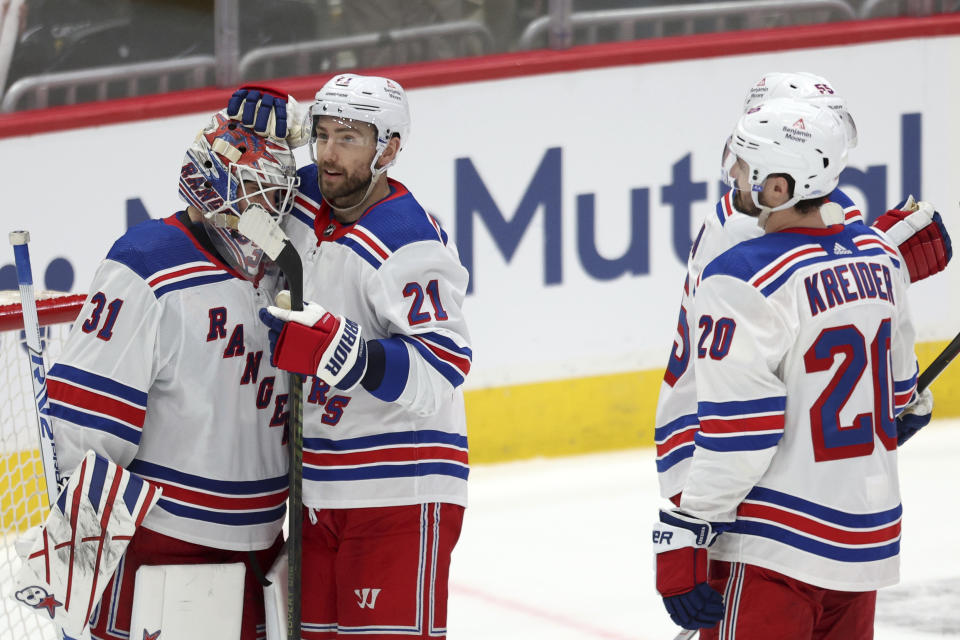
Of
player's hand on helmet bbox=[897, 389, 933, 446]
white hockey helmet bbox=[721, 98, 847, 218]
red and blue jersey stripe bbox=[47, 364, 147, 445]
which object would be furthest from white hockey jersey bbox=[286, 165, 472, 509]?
player's hand on helmet bbox=[897, 389, 933, 446]

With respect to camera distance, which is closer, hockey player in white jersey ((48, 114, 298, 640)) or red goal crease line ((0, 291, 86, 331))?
hockey player in white jersey ((48, 114, 298, 640))

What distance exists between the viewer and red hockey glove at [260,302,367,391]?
2404mm

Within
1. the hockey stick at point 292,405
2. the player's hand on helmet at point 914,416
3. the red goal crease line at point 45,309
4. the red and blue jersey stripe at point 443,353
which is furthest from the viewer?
the player's hand on helmet at point 914,416

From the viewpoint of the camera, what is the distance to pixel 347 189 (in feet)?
8.68

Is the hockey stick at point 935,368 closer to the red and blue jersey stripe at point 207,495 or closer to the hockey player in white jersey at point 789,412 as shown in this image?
the hockey player in white jersey at point 789,412

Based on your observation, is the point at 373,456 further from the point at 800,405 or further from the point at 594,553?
the point at 594,553

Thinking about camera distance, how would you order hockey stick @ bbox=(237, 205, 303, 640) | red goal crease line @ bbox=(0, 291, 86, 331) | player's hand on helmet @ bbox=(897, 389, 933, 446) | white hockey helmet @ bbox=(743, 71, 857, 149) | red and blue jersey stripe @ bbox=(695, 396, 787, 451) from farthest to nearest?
white hockey helmet @ bbox=(743, 71, 857, 149) → player's hand on helmet @ bbox=(897, 389, 933, 446) → red goal crease line @ bbox=(0, 291, 86, 331) → hockey stick @ bbox=(237, 205, 303, 640) → red and blue jersey stripe @ bbox=(695, 396, 787, 451)

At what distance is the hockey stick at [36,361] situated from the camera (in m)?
2.61

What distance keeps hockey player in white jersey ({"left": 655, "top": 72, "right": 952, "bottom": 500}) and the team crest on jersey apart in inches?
42.2

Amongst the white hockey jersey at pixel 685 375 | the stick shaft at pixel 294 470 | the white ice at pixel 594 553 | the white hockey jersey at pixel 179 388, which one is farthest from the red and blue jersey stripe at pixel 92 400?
the white ice at pixel 594 553

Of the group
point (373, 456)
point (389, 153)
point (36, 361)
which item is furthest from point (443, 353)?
point (36, 361)

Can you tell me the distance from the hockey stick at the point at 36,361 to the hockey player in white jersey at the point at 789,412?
1.03m

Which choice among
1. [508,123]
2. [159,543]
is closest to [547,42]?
[508,123]

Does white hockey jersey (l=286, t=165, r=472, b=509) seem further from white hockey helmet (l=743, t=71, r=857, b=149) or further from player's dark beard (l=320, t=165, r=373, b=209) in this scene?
white hockey helmet (l=743, t=71, r=857, b=149)
